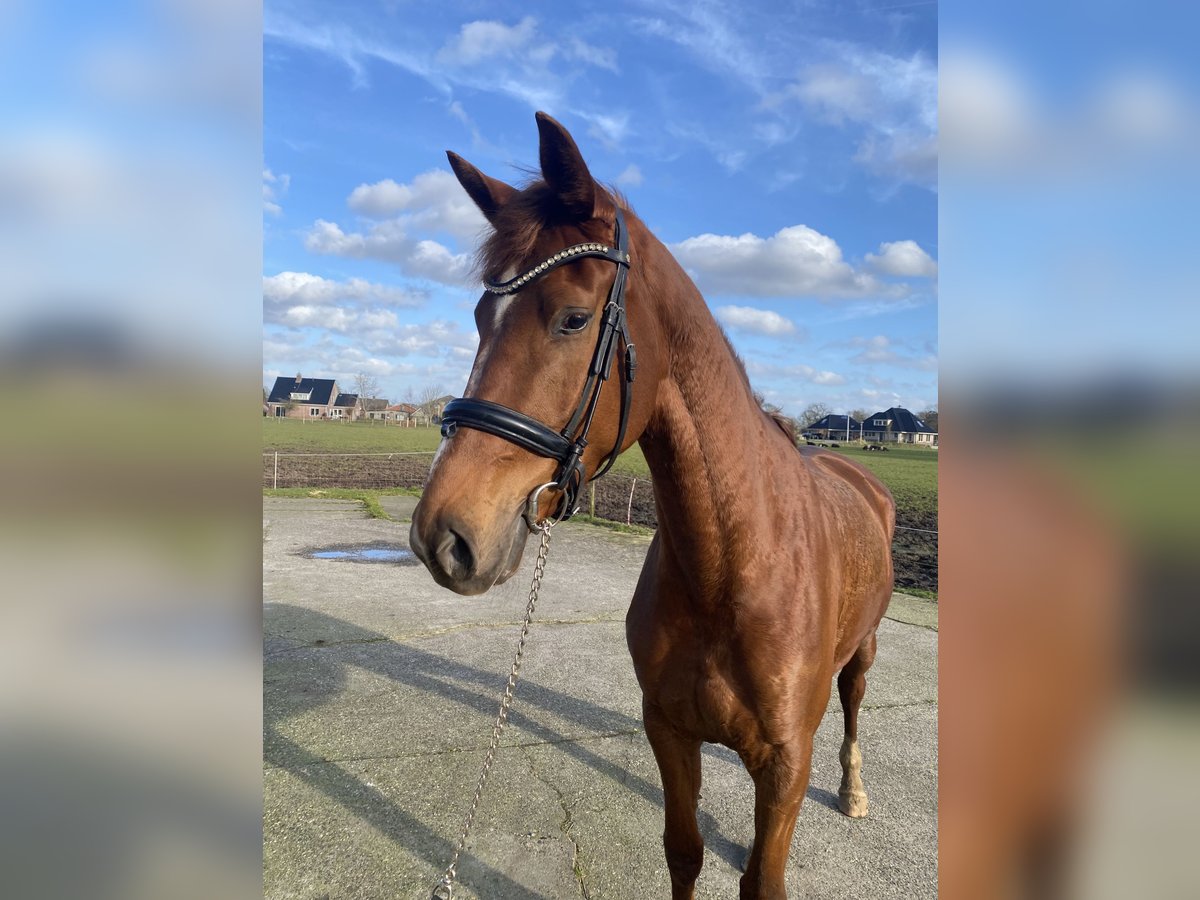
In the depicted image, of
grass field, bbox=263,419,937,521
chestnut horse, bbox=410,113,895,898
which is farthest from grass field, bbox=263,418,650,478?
chestnut horse, bbox=410,113,895,898

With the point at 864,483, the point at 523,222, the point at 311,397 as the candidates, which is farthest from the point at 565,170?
the point at 311,397

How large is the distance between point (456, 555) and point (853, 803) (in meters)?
3.04

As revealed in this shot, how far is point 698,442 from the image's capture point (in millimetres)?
1887

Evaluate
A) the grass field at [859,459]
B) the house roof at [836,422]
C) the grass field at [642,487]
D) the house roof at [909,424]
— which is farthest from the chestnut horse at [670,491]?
the grass field at [859,459]

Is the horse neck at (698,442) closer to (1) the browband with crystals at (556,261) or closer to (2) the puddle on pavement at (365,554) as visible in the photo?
(1) the browband with crystals at (556,261)

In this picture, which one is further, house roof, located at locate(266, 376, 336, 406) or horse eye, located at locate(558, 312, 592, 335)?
house roof, located at locate(266, 376, 336, 406)

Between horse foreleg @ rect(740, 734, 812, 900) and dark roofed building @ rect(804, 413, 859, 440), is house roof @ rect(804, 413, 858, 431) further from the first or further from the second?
horse foreleg @ rect(740, 734, 812, 900)

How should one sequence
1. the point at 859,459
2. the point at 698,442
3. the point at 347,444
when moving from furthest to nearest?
the point at 347,444, the point at 859,459, the point at 698,442

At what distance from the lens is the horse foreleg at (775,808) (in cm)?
207

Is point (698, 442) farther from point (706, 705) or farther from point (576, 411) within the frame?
point (706, 705)

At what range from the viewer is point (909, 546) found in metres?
11.1

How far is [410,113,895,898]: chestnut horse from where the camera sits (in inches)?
60.1
